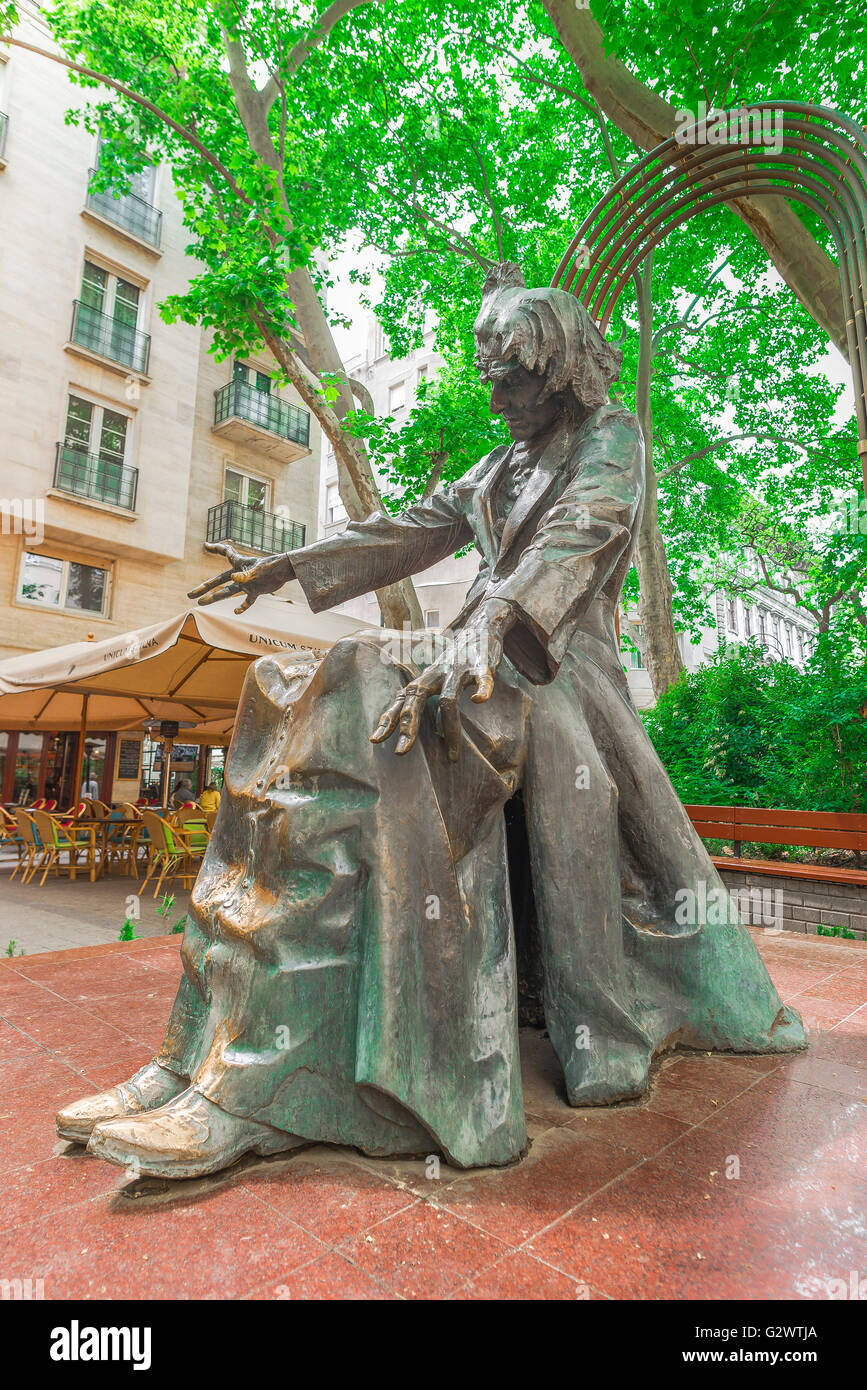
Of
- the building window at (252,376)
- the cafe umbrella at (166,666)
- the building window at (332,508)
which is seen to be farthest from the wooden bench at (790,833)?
the building window at (332,508)

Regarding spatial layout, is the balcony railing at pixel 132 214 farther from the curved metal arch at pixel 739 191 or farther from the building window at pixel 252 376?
the curved metal arch at pixel 739 191

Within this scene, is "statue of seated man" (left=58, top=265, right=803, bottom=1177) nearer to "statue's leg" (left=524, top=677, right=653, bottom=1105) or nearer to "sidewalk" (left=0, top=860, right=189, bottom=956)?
"statue's leg" (left=524, top=677, right=653, bottom=1105)

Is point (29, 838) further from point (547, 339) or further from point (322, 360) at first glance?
point (547, 339)

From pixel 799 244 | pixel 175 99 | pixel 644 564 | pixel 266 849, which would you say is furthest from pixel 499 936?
pixel 175 99

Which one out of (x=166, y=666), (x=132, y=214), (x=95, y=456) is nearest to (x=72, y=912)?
(x=166, y=666)

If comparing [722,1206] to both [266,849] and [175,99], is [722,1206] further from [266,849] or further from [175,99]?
[175,99]

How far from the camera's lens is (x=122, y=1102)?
1714mm

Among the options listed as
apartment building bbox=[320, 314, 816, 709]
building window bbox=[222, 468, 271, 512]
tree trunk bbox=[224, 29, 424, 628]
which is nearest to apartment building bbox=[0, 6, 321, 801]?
building window bbox=[222, 468, 271, 512]

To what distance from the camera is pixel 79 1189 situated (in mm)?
1547

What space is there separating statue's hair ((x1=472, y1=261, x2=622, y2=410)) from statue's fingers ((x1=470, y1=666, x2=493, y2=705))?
1222 mm

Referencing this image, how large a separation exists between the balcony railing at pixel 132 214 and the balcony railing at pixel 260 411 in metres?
3.62

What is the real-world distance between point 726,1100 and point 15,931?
6.19m

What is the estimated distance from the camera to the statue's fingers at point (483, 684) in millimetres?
1615
